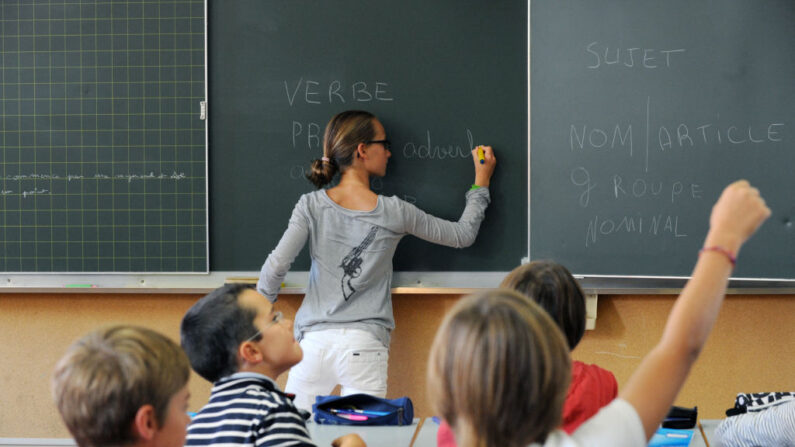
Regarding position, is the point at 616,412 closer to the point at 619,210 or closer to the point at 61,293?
the point at 619,210

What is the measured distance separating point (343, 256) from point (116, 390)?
6.83ft

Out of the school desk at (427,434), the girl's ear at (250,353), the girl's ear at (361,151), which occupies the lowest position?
the school desk at (427,434)

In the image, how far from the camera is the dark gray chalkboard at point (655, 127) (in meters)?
3.30

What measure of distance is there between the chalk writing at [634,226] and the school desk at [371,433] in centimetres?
134

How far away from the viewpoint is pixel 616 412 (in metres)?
1.18

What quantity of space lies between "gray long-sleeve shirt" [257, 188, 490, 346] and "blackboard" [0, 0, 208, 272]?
551 millimetres

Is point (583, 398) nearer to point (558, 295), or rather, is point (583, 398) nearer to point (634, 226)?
point (558, 295)

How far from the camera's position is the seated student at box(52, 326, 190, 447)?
131 centimetres

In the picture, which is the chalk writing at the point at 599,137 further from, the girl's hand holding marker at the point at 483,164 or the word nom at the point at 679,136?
the girl's hand holding marker at the point at 483,164

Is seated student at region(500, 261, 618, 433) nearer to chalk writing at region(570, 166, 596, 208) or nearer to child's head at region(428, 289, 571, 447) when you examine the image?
child's head at region(428, 289, 571, 447)

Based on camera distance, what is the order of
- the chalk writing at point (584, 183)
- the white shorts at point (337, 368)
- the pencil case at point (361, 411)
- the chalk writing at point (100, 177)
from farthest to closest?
the chalk writing at point (100, 177) < the chalk writing at point (584, 183) < the white shorts at point (337, 368) < the pencil case at point (361, 411)

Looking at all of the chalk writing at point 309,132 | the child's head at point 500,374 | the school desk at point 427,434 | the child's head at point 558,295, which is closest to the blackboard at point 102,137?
the chalk writing at point 309,132

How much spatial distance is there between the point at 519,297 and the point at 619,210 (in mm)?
2370

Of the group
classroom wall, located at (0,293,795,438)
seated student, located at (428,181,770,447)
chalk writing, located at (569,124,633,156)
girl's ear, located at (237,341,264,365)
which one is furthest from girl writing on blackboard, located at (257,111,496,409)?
seated student, located at (428,181,770,447)
